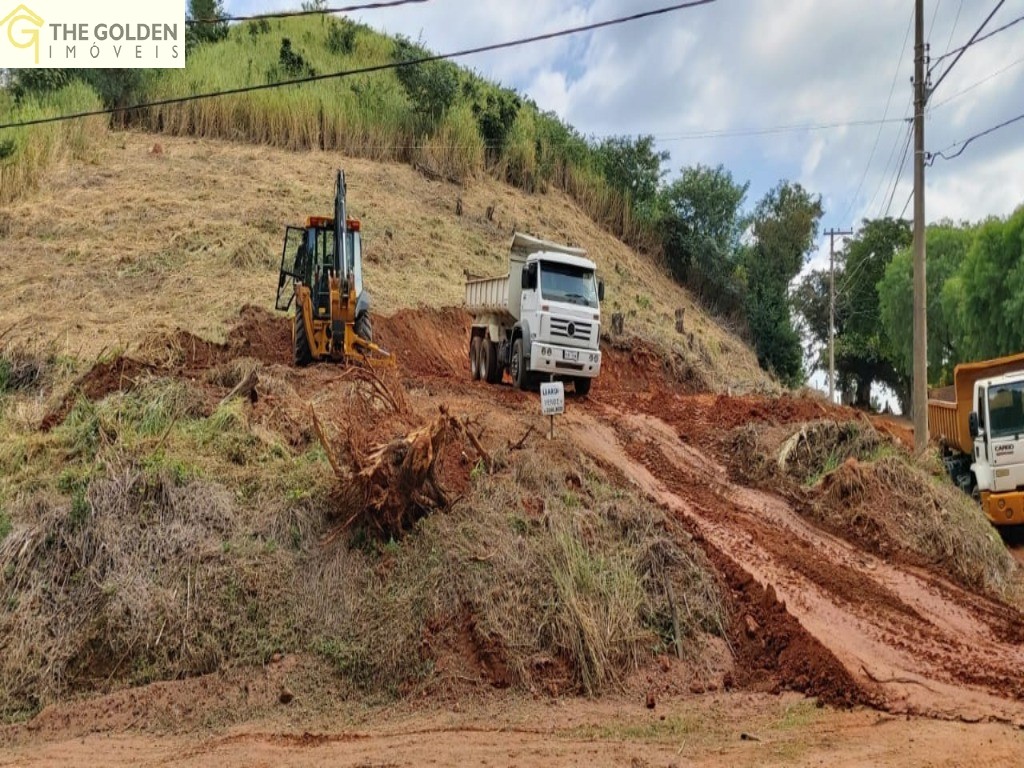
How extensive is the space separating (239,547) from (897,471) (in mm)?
8610

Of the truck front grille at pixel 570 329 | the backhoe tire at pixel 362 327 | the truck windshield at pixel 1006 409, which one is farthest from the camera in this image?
the truck front grille at pixel 570 329

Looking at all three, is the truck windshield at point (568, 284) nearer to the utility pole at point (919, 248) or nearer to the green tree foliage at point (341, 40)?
the utility pole at point (919, 248)

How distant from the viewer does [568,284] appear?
57.8 feet

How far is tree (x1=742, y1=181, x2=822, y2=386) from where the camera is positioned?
39.8 metres

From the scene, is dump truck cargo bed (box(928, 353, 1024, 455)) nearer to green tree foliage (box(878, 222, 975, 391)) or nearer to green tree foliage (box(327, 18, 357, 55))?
Answer: green tree foliage (box(878, 222, 975, 391))

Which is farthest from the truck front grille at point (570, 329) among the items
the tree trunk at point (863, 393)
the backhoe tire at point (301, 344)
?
the tree trunk at point (863, 393)

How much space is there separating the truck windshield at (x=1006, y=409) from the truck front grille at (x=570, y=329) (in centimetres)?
699

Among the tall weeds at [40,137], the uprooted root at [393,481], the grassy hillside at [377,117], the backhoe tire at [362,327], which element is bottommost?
the uprooted root at [393,481]

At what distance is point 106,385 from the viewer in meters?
12.4

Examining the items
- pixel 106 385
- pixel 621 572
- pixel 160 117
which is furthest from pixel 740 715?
pixel 160 117

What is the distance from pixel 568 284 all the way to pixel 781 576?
9070mm

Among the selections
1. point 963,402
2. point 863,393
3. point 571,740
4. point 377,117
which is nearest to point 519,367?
point 963,402

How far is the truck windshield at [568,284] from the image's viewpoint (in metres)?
17.3

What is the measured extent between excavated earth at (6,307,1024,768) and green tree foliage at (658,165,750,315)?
2356 cm
